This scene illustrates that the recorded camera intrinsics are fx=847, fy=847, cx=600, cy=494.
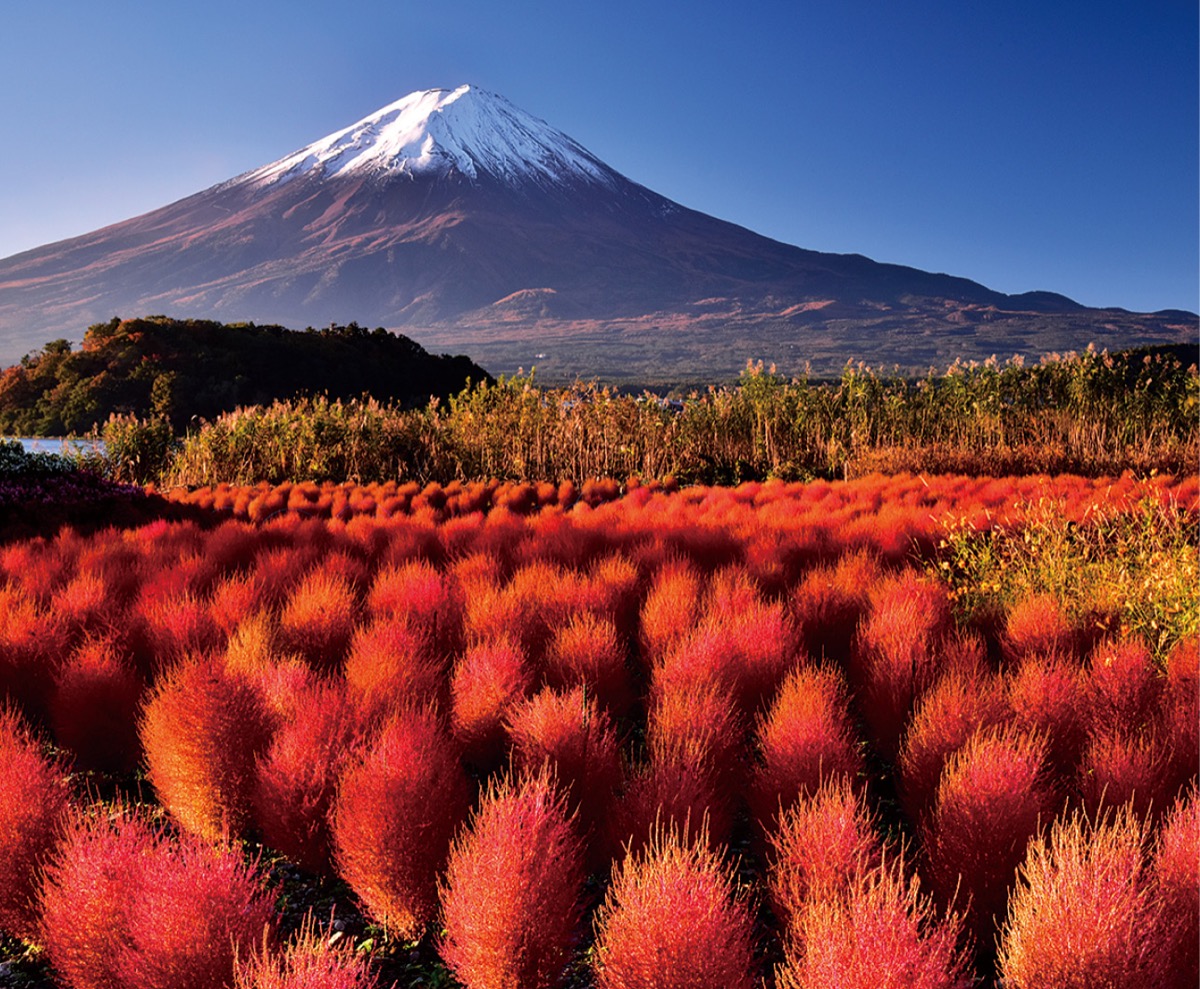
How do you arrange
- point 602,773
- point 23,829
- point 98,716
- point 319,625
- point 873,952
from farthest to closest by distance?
point 319,625 < point 98,716 < point 602,773 < point 23,829 < point 873,952

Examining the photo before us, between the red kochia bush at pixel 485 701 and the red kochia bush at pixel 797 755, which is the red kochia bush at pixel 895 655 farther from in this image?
the red kochia bush at pixel 485 701

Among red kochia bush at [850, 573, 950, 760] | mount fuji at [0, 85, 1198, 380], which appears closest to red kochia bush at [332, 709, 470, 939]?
red kochia bush at [850, 573, 950, 760]

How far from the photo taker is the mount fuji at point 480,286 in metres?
139

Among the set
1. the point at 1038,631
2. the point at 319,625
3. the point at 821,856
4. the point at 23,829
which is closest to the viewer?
the point at 821,856

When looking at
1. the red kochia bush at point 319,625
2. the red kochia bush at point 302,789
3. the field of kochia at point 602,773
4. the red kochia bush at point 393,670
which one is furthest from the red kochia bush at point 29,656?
the red kochia bush at point 302,789

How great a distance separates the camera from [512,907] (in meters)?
2.03

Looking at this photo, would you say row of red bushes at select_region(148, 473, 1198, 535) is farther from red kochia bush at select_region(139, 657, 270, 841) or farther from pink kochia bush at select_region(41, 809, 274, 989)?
pink kochia bush at select_region(41, 809, 274, 989)

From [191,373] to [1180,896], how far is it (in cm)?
2885

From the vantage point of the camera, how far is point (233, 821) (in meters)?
3.09

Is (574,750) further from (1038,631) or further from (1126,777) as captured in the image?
(1038,631)

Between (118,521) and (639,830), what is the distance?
27.3ft

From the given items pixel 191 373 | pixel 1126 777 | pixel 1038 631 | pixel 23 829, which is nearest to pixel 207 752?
pixel 23 829

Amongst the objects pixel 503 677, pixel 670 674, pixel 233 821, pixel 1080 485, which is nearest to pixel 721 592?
pixel 670 674

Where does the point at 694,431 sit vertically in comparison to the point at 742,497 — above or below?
above
